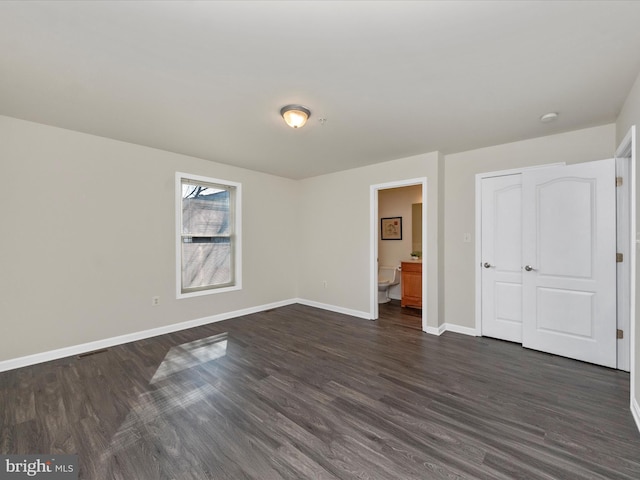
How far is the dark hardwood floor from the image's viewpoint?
5.44ft

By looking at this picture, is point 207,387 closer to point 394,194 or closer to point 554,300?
point 554,300

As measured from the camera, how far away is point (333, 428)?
1.97m

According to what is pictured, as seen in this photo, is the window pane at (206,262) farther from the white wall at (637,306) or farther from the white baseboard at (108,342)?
the white wall at (637,306)

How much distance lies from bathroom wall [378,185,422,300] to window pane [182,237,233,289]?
3.40 metres

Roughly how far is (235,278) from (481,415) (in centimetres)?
388

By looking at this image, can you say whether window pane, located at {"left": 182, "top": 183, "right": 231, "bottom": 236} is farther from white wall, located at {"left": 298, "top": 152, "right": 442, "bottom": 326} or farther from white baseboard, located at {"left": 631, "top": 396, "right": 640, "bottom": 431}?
white baseboard, located at {"left": 631, "top": 396, "right": 640, "bottom": 431}

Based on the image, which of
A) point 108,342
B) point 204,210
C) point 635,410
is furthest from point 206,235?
point 635,410

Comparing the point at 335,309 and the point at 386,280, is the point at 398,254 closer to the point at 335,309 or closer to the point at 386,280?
the point at 386,280

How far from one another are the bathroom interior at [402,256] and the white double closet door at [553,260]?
1560mm

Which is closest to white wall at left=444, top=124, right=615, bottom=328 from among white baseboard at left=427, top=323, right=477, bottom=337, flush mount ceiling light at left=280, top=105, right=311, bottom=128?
white baseboard at left=427, top=323, right=477, bottom=337

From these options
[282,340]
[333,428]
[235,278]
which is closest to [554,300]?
[333,428]

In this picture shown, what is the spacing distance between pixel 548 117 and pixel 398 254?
3.70m

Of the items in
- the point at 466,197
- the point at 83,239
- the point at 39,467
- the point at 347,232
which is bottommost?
the point at 39,467

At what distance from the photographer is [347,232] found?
5.01 metres
